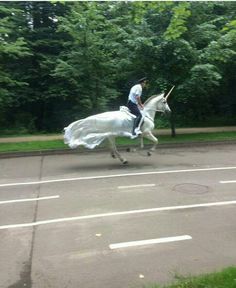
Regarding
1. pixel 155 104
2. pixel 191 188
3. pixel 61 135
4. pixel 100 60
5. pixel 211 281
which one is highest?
pixel 100 60

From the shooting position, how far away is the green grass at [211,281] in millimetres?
5422

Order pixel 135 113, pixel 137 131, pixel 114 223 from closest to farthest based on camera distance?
pixel 114 223 < pixel 137 131 < pixel 135 113

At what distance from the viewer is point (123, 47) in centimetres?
2028

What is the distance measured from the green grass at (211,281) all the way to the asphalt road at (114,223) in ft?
1.49

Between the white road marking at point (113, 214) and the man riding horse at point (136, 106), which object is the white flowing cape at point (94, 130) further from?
the white road marking at point (113, 214)

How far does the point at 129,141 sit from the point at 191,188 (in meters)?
8.46

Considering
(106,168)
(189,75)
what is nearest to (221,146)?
(189,75)

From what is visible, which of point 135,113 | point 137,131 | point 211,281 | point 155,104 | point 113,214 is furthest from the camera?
point 155,104

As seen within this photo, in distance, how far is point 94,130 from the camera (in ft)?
46.5

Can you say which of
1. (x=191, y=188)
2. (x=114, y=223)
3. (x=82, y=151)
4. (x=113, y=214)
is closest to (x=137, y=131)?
(x=191, y=188)

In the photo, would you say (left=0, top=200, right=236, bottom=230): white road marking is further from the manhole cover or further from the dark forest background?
the dark forest background

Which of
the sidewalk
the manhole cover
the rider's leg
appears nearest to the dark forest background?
the sidewalk

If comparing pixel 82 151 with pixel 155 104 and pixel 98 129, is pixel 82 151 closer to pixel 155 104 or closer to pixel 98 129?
pixel 155 104

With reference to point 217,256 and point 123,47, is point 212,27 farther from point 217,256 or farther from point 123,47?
point 217,256
